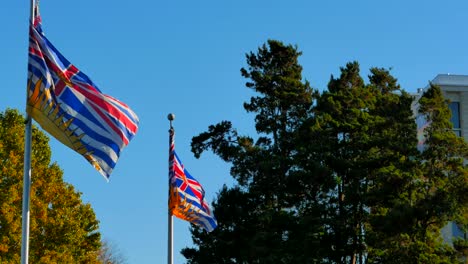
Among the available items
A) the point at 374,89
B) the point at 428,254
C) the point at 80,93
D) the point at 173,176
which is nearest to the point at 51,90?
the point at 80,93

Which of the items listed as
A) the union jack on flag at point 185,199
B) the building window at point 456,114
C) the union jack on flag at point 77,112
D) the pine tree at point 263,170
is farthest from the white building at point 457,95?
the union jack on flag at point 77,112

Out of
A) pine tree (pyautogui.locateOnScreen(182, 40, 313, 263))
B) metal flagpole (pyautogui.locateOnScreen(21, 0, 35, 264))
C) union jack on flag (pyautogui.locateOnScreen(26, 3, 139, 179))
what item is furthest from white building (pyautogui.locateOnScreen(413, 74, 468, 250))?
metal flagpole (pyautogui.locateOnScreen(21, 0, 35, 264))

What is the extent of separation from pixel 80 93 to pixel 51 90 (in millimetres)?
543

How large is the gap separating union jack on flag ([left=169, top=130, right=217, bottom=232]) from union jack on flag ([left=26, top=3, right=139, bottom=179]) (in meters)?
9.63

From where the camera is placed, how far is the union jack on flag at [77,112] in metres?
18.4

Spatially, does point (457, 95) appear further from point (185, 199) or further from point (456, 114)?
point (185, 199)

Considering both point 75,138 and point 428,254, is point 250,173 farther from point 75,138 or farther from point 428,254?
point 75,138

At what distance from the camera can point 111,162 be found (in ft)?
60.0

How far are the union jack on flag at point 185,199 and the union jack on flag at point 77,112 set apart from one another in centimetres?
963

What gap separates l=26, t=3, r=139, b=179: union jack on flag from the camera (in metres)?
18.4

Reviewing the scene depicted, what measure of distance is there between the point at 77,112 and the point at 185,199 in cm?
1024

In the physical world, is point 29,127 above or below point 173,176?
below

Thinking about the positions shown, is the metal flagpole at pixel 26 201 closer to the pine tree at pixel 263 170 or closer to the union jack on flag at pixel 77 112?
the union jack on flag at pixel 77 112

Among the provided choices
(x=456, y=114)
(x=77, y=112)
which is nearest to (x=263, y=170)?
(x=456, y=114)
